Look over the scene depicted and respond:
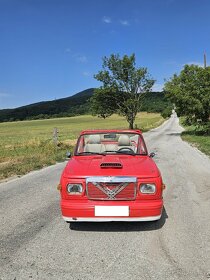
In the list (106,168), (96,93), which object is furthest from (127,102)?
(106,168)

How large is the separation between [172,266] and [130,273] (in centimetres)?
53

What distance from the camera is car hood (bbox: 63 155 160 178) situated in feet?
16.6

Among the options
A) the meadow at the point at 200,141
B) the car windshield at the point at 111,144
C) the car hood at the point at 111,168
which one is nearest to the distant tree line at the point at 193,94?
the meadow at the point at 200,141

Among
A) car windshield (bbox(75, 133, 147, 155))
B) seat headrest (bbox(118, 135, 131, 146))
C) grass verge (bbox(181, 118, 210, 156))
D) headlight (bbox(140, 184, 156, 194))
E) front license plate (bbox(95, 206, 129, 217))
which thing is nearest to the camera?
front license plate (bbox(95, 206, 129, 217))

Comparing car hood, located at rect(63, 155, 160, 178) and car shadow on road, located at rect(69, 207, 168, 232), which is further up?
car hood, located at rect(63, 155, 160, 178)

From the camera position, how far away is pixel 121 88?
43031mm

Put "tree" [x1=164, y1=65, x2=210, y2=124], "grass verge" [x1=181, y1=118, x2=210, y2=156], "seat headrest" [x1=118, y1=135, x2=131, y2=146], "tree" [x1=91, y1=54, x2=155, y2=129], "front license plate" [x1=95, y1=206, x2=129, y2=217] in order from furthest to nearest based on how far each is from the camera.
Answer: "tree" [x1=91, y1=54, x2=155, y2=129] → "tree" [x1=164, y1=65, x2=210, y2=124] → "grass verge" [x1=181, y1=118, x2=210, y2=156] → "seat headrest" [x1=118, y1=135, x2=131, y2=146] → "front license plate" [x1=95, y1=206, x2=129, y2=217]

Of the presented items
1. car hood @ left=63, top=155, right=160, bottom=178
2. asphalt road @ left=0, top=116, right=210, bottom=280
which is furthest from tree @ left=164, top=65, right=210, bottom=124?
car hood @ left=63, top=155, right=160, bottom=178

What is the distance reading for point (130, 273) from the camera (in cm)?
371

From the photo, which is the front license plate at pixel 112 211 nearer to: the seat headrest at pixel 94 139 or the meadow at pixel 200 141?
the seat headrest at pixel 94 139

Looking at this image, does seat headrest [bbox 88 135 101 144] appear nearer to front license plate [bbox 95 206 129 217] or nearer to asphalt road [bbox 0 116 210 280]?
asphalt road [bbox 0 116 210 280]

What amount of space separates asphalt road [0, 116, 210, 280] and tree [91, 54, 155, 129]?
36041mm

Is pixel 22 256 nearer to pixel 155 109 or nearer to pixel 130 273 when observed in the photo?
pixel 130 273

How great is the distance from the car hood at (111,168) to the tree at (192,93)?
25300 mm
